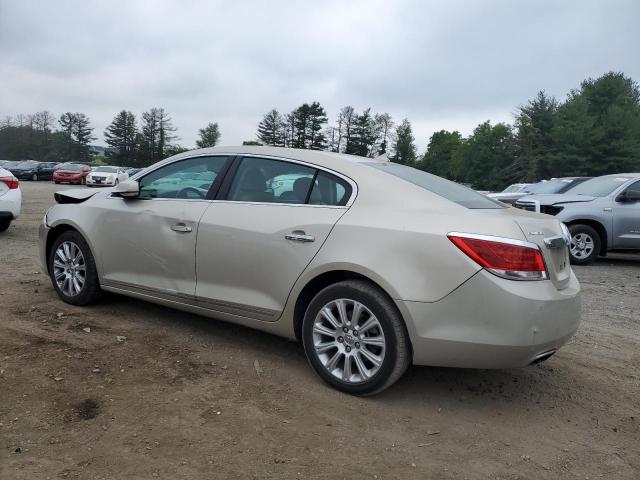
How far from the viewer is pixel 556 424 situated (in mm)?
3125

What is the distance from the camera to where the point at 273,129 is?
9169cm

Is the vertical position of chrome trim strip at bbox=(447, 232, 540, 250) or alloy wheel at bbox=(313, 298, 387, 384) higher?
chrome trim strip at bbox=(447, 232, 540, 250)

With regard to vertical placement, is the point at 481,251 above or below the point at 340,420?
above

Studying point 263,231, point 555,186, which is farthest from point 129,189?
point 555,186

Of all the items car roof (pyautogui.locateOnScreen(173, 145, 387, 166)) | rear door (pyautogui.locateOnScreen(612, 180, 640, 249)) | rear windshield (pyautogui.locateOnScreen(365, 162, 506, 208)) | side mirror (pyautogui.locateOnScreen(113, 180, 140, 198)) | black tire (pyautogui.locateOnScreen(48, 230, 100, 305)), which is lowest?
black tire (pyautogui.locateOnScreen(48, 230, 100, 305))

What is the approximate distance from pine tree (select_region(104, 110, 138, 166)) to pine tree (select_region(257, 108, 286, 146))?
2596cm

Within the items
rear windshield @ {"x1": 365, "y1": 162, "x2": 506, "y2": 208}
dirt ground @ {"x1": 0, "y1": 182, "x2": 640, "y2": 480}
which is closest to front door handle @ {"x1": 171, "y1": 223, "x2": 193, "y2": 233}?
dirt ground @ {"x1": 0, "y1": 182, "x2": 640, "y2": 480}

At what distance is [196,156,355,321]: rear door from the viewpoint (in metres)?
3.44

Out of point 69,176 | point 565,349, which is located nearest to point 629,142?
point 69,176

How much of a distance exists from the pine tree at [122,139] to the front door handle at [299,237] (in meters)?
103

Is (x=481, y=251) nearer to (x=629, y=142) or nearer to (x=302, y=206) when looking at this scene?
(x=302, y=206)

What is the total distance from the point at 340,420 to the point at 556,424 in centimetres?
126

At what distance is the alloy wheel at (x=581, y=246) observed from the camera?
9.07m

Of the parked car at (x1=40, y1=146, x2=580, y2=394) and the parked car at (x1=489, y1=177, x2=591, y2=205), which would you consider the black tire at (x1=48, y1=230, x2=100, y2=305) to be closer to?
the parked car at (x1=40, y1=146, x2=580, y2=394)
